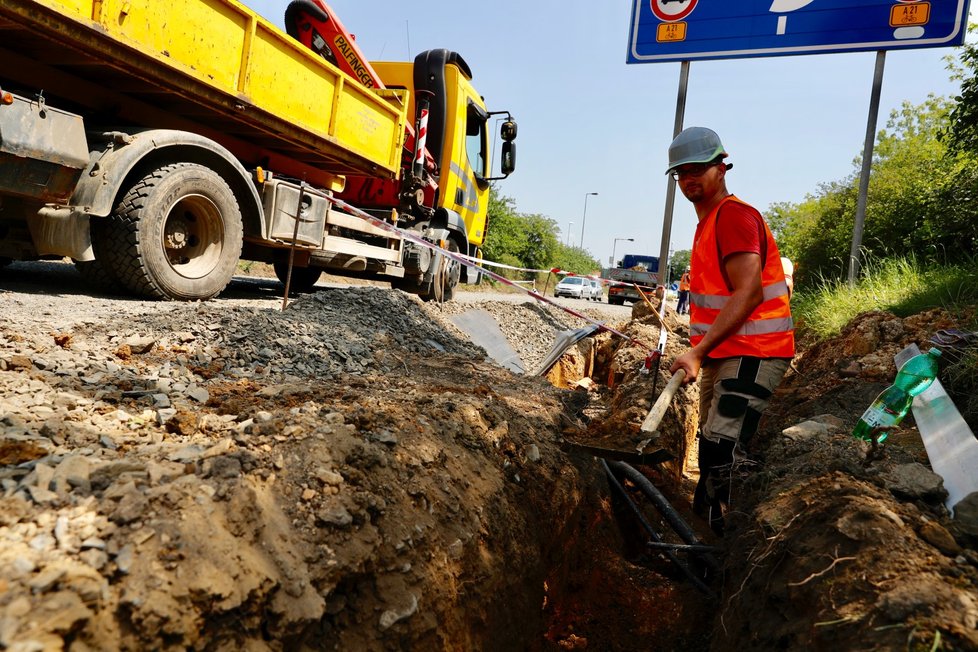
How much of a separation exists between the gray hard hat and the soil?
141 cm

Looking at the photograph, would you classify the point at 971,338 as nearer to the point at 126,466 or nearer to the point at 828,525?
the point at 828,525

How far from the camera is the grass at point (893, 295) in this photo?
561 centimetres

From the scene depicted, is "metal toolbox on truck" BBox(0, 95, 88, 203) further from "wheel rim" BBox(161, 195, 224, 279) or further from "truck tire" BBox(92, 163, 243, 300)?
"wheel rim" BBox(161, 195, 224, 279)

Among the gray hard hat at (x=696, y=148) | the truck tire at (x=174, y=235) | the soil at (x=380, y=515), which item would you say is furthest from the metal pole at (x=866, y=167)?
the truck tire at (x=174, y=235)

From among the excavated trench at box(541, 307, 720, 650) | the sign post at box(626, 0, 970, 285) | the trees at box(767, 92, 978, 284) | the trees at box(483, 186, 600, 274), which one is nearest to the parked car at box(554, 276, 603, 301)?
the trees at box(483, 186, 600, 274)

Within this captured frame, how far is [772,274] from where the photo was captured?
10.3 ft

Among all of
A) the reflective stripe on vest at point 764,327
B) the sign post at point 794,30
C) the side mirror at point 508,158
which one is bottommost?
the reflective stripe on vest at point 764,327

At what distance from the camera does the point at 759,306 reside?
3.13 meters

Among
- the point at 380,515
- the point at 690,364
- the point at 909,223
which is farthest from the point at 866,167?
the point at 380,515

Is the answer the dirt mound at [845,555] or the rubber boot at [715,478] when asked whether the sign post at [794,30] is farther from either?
A: the dirt mound at [845,555]

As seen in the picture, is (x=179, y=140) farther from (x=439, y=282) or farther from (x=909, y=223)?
(x=909, y=223)

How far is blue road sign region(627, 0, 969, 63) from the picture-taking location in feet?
25.6

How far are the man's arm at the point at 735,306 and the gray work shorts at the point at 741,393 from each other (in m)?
0.25

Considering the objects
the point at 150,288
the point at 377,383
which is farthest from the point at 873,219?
the point at 150,288
